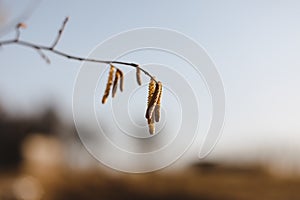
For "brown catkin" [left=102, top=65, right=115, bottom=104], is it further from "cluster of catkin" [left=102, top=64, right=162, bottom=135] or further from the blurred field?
the blurred field

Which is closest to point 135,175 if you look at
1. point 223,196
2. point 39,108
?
point 223,196

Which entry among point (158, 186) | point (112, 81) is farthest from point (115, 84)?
point (158, 186)

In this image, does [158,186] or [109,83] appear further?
[158,186]

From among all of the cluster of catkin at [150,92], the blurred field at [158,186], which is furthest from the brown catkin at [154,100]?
the blurred field at [158,186]

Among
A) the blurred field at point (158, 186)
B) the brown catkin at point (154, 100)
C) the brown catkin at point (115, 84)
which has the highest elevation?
the blurred field at point (158, 186)

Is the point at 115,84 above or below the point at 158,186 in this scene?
below

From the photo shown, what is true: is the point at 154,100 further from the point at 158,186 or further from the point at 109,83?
the point at 158,186

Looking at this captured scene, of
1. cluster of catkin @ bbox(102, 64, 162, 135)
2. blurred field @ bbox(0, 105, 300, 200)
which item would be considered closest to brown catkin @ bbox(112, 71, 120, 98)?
cluster of catkin @ bbox(102, 64, 162, 135)

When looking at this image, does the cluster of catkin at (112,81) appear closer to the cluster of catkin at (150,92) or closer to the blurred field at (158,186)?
A: the cluster of catkin at (150,92)

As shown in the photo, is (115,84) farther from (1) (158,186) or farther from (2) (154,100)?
(1) (158,186)
